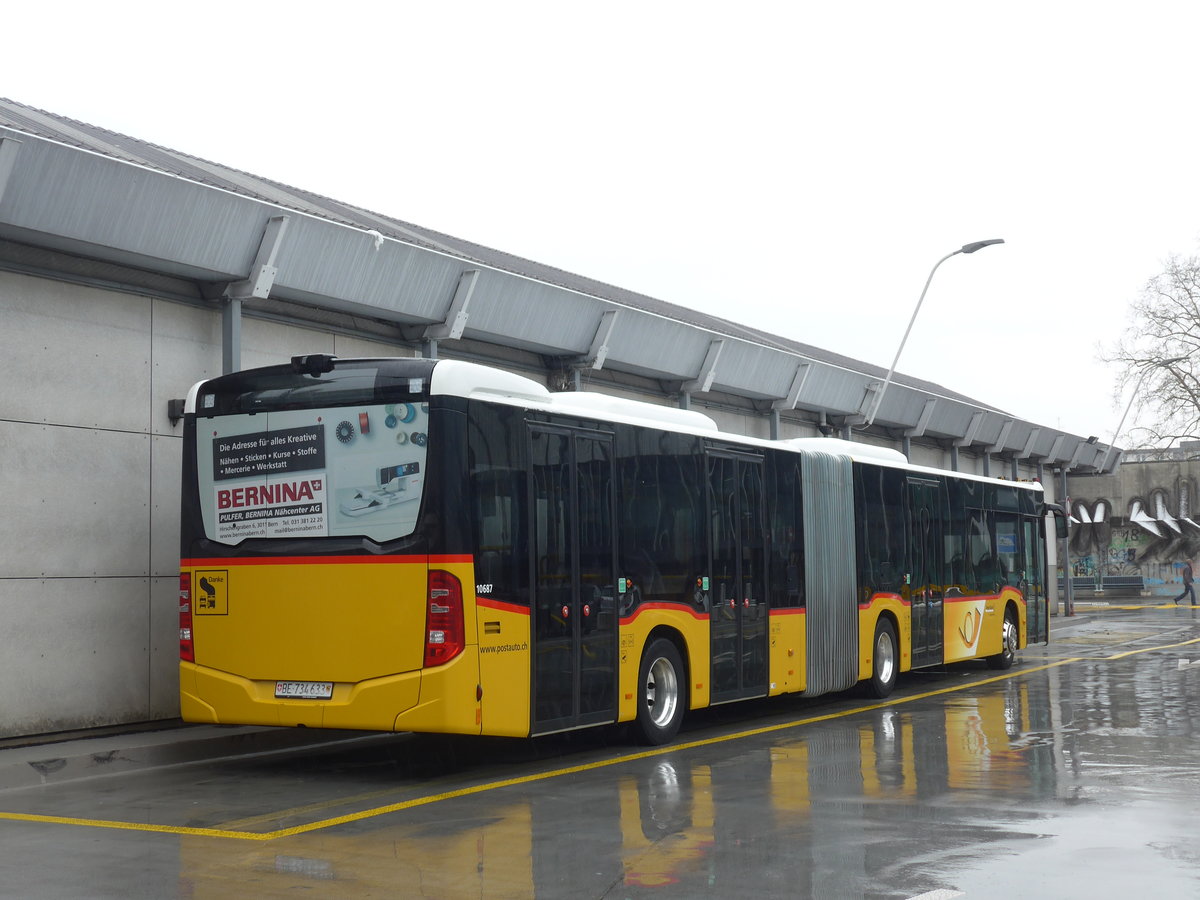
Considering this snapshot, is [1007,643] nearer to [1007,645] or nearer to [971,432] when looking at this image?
[1007,645]

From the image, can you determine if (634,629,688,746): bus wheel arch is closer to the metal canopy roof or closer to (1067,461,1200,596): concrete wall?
the metal canopy roof

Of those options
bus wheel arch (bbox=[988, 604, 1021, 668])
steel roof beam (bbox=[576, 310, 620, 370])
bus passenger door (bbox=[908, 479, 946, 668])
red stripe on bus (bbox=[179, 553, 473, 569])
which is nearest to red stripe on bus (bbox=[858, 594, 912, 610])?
bus passenger door (bbox=[908, 479, 946, 668])

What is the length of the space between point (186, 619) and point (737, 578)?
588 cm

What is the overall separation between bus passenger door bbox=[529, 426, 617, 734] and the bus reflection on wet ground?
61 centimetres

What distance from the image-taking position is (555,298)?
19875mm

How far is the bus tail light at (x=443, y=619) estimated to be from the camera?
35.5ft

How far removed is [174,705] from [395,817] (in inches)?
232

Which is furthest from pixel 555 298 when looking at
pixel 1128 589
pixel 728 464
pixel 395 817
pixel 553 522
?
pixel 1128 589

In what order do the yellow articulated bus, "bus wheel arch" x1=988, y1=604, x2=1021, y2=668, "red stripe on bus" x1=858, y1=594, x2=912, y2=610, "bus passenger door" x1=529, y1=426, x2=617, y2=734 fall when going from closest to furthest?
the yellow articulated bus < "bus passenger door" x1=529, y1=426, x2=617, y2=734 < "red stripe on bus" x1=858, y1=594, x2=912, y2=610 < "bus wheel arch" x1=988, y1=604, x2=1021, y2=668

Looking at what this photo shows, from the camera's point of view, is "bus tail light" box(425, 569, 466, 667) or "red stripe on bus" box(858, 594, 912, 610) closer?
"bus tail light" box(425, 569, 466, 667)

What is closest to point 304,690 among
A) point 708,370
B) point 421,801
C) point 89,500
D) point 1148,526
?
point 421,801

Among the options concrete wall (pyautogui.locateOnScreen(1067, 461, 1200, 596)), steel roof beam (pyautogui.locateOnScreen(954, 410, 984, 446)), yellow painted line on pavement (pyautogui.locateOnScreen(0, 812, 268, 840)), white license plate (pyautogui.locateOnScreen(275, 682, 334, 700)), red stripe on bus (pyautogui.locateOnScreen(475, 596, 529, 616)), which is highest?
steel roof beam (pyautogui.locateOnScreen(954, 410, 984, 446))

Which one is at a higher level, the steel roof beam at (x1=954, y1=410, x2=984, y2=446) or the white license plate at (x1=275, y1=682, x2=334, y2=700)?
the steel roof beam at (x1=954, y1=410, x2=984, y2=446)

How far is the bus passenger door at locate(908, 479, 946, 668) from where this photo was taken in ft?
66.1
